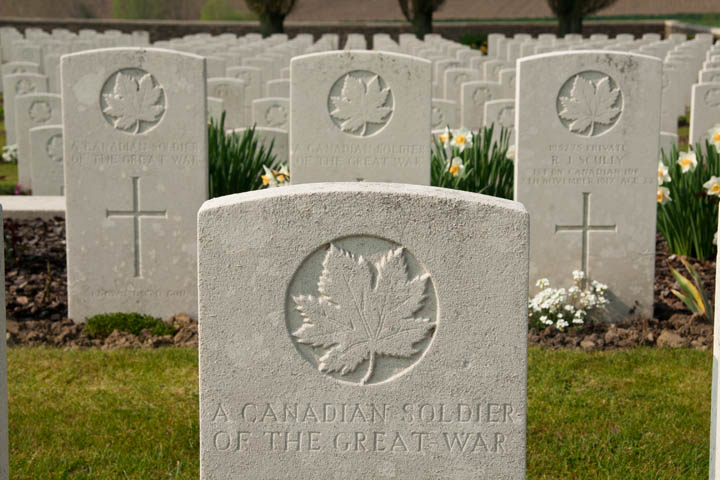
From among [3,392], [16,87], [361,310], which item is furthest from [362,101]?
[16,87]

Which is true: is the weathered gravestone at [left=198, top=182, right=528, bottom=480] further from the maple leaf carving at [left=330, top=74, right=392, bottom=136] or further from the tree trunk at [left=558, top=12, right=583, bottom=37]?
the tree trunk at [left=558, top=12, right=583, bottom=37]

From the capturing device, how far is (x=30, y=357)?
5117 mm

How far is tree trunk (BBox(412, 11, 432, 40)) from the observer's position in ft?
97.9

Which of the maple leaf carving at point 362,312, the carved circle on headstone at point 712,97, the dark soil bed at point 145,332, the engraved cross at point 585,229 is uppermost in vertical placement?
the carved circle on headstone at point 712,97

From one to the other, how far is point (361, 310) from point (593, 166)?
3400 millimetres

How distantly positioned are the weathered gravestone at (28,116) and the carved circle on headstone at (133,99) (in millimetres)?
4270

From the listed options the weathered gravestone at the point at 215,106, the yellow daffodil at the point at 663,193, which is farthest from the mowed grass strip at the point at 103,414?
the weathered gravestone at the point at 215,106

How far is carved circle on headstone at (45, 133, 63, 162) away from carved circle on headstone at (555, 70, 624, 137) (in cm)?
434

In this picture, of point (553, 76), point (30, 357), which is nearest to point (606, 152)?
point (553, 76)

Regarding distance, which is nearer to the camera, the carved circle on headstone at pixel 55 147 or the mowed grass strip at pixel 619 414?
the mowed grass strip at pixel 619 414

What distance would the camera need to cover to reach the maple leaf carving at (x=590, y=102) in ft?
18.3

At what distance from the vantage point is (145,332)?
18.6 ft

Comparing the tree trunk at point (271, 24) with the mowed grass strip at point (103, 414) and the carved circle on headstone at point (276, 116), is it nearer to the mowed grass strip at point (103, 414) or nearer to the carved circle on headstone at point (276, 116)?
the carved circle on headstone at point (276, 116)

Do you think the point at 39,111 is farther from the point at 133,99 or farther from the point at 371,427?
the point at 371,427
